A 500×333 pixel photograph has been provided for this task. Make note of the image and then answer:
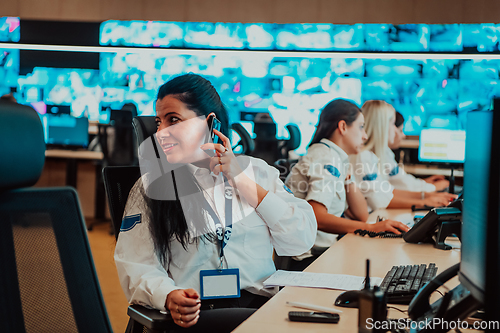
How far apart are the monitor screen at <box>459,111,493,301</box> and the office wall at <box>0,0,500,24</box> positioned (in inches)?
221

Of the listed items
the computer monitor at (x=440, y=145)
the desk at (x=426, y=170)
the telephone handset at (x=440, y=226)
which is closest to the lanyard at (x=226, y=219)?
the telephone handset at (x=440, y=226)

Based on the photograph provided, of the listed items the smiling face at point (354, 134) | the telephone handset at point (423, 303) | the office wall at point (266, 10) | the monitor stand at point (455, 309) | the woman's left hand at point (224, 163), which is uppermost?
the office wall at point (266, 10)

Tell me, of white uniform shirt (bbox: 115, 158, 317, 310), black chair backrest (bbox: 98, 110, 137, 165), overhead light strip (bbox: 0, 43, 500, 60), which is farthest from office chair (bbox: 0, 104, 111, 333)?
overhead light strip (bbox: 0, 43, 500, 60)

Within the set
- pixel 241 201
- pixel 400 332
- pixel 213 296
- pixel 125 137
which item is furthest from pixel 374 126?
pixel 125 137

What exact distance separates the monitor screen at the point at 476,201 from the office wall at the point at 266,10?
5.61 m

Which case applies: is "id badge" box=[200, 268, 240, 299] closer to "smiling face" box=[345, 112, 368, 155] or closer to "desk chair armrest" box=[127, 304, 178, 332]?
"desk chair armrest" box=[127, 304, 178, 332]

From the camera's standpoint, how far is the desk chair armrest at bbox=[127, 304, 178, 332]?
1.12 meters

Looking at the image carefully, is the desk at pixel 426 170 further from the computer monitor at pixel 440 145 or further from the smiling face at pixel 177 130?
the smiling face at pixel 177 130

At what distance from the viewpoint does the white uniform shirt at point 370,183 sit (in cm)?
285

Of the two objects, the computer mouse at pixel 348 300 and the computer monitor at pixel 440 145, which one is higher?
the computer monitor at pixel 440 145

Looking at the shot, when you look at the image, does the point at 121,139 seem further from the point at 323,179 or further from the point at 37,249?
the point at 37,249

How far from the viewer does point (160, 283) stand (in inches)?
47.7

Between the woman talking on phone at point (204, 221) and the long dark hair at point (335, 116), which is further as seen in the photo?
the long dark hair at point (335, 116)

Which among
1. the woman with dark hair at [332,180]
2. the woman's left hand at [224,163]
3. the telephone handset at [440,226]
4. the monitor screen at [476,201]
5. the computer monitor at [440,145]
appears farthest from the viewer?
the computer monitor at [440,145]
